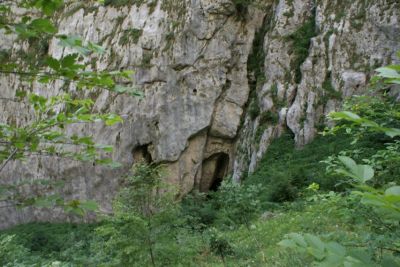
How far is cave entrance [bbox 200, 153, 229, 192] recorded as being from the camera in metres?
18.5

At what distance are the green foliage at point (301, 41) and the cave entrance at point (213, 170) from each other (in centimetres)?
485

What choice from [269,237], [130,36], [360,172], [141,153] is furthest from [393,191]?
[130,36]

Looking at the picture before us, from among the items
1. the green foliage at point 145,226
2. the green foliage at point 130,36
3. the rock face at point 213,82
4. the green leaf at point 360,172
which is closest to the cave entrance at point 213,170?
the rock face at point 213,82

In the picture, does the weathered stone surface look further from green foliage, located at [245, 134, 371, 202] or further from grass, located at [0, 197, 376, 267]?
grass, located at [0, 197, 376, 267]

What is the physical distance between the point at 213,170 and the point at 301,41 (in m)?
6.62

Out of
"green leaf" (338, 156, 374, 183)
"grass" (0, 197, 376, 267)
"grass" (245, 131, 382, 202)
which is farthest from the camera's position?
"grass" (245, 131, 382, 202)

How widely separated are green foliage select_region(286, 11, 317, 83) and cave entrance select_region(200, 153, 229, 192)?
4.85m

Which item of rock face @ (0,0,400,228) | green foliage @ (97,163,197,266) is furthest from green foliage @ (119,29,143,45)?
green foliage @ (97,163,197,266)

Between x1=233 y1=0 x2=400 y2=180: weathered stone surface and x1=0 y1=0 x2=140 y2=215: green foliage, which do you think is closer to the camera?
x1=0 y1=0 x2=140 y2=215: green foliage

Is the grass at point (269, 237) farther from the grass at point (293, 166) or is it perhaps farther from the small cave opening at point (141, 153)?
the small cave opening at point (141, 153)

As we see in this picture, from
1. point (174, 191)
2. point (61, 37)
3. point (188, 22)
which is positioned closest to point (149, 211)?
point (174, 191)

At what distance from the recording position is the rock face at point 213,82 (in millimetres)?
15797

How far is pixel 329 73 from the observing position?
49.4ft

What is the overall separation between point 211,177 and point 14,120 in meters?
11.0
